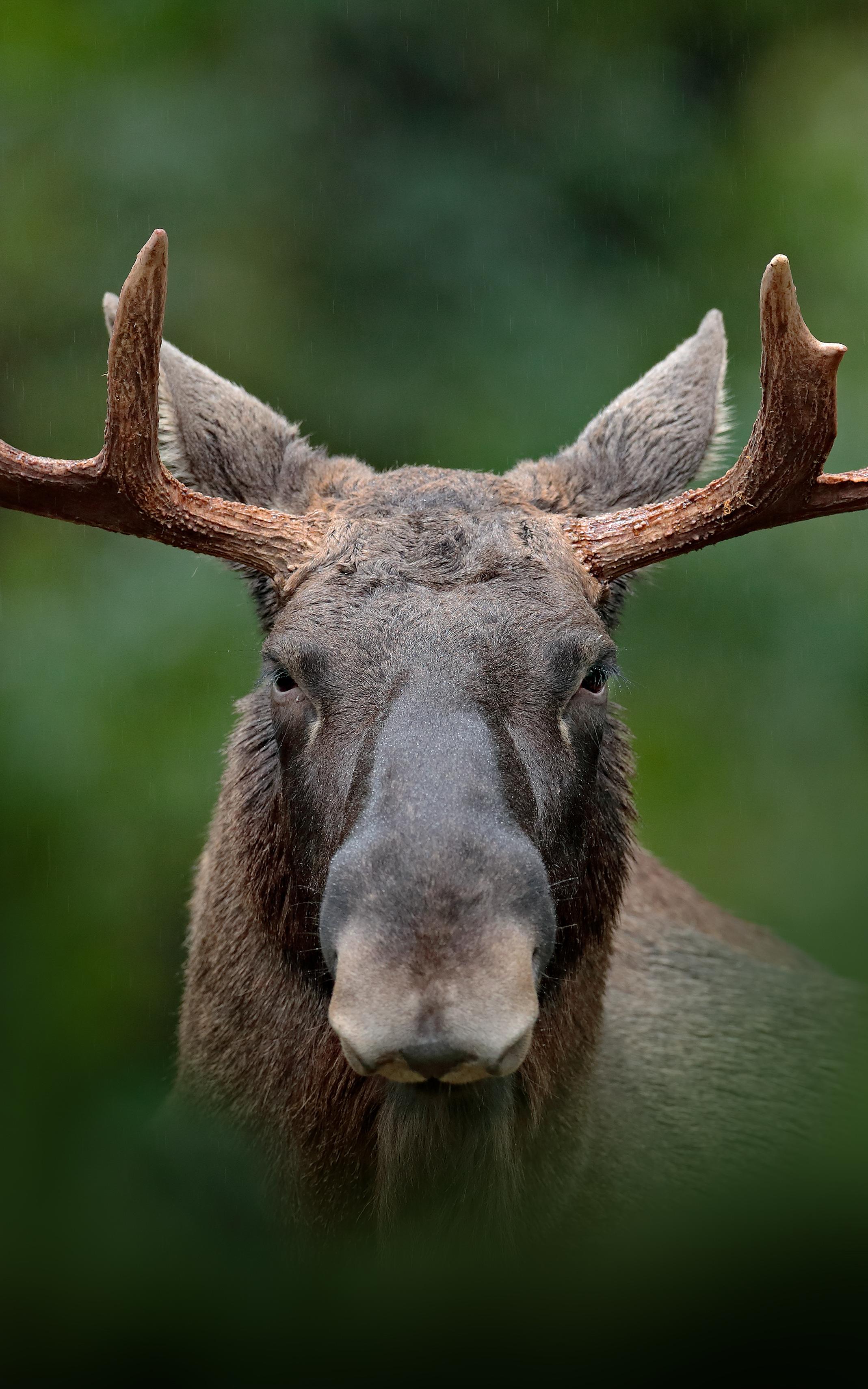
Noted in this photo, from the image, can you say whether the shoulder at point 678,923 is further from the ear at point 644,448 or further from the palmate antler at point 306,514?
the palmate antler at point 306,514

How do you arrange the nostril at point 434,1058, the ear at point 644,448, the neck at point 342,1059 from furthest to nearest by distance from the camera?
the ear at point 644,448 → the neck at point 342,1059 → the nostril at point 434,1058

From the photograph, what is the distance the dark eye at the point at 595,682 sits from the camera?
2824 mm

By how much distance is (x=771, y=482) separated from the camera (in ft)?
9.35

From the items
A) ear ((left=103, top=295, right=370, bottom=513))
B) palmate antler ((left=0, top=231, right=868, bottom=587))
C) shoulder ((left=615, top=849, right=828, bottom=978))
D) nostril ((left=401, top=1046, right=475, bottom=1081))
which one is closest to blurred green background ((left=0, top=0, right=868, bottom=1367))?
shoulder ((left=615, top=849, right=828, bottom=978))

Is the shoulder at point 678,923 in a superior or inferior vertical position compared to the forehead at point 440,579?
inferior

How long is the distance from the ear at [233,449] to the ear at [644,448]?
1.70 ft

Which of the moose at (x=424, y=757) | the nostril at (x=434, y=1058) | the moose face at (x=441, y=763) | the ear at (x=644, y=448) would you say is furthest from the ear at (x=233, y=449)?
the nostril at (x=434, y=1058)

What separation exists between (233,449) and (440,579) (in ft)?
3.05

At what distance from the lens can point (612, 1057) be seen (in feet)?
13.1

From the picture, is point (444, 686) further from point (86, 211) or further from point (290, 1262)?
point (86, 211)

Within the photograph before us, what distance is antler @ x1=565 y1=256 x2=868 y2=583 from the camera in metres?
2.66

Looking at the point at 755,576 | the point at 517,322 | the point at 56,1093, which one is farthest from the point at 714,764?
the point at 56,1093

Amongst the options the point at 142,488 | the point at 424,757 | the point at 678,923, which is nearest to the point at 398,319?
the point at 678,923

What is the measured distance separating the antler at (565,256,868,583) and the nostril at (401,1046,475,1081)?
121 centimetres
